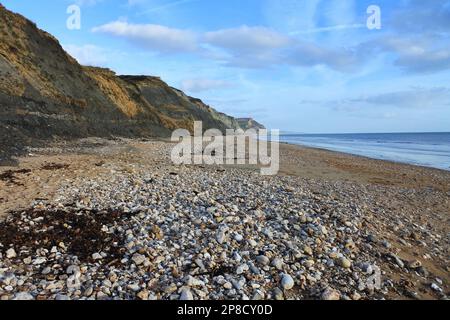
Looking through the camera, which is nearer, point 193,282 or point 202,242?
point 193,282

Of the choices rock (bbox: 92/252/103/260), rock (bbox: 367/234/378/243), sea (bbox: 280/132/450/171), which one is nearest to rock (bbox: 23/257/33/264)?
rock (bbox: 92/252/103/260)

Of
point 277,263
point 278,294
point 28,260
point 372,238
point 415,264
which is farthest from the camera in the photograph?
point 372,238

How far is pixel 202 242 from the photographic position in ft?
25.1

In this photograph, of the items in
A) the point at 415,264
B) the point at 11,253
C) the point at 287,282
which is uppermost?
the point at 11,253

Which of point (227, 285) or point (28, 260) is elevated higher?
point (28, 260)

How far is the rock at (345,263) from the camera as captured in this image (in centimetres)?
710

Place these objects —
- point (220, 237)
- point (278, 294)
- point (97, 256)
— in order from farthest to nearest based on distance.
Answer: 1. point (220, 237)
2. point (97, 256)
3. point (278, 294)

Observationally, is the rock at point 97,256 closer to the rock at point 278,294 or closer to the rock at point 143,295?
the rock at point 143,295

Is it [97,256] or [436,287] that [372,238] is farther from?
[97,256]

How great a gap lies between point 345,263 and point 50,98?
85.6 feet

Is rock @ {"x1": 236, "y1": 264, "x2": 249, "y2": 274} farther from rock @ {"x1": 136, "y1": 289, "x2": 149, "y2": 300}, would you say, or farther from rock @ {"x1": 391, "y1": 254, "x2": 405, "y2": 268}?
rock @ {"x1": 391, "y1": 254, "x2": 405, "y2": 268}

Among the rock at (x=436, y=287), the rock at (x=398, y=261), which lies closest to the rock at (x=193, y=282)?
the rock at (x=398, y=261)

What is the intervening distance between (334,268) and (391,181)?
51.0 ft

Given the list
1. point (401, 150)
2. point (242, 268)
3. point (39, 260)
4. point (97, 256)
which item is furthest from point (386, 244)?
point (401, 150)
